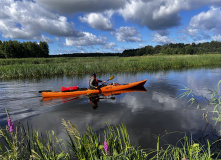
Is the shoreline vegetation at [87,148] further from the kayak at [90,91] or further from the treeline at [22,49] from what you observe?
the treeline at [22,49]

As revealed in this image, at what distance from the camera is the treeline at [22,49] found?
187 ft

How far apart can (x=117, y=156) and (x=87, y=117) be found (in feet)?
15.3

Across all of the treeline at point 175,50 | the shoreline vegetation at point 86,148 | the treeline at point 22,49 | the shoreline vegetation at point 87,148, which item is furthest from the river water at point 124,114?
the treeline at point 175,50

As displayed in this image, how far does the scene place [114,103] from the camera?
8.75m

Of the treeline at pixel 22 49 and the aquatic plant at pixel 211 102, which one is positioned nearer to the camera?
the aquatic plant at pixel 211 102

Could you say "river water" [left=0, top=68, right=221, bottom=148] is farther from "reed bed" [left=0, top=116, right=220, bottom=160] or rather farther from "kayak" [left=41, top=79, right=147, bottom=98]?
"reed bed" [left=0, top=116, right=220, bottom=160]

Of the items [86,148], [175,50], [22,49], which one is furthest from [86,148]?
[175,50]

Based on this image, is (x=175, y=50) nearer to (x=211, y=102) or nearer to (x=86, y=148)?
(x=211, y=102)

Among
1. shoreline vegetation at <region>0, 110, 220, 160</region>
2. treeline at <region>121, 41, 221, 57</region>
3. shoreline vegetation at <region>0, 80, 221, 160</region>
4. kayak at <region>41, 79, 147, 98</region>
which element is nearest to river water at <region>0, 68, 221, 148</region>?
kayak at <region>41, 79, 147, 98</region>

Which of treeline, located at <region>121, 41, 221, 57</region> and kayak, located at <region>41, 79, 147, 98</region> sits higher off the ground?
treeline, located at <region>121, 41, 221, 57</region>

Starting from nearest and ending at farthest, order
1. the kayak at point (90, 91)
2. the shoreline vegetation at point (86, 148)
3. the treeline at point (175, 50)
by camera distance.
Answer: the shoreline vegetation at point (86, 148), the kayak at point (90, 91), the treeline at point (175, 50)

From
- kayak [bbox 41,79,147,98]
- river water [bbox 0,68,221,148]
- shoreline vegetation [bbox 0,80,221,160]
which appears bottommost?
river water [bbox 0,68,221,148]

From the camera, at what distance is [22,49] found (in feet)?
205

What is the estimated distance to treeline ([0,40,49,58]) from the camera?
57.0 metres
